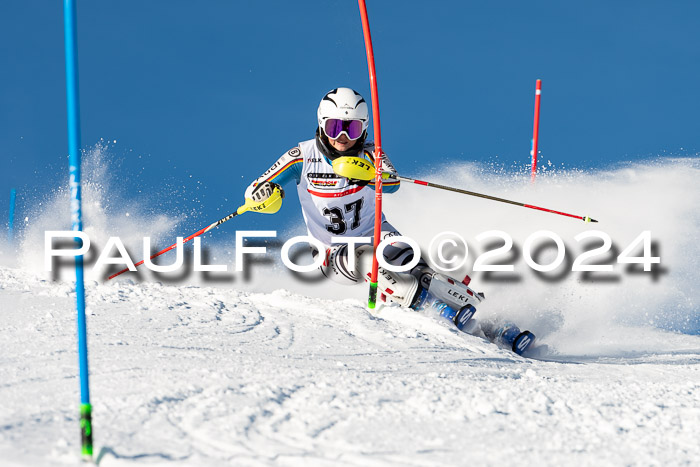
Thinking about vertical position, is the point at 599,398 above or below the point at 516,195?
below

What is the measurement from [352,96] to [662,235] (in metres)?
5.84

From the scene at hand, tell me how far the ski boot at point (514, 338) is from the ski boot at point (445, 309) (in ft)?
1.54

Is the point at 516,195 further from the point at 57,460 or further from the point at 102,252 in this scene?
the point at 57,460

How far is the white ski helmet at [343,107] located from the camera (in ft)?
21.8

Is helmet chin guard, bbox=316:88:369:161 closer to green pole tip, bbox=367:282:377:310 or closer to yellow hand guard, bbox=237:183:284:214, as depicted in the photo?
yellow hand guard, bbox=237:183:284:214

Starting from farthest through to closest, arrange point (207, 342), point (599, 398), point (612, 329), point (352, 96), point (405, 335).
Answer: point (612, 329) < point (352, 96) < point (405, 335) < point (207, 342) < point (599, 398)

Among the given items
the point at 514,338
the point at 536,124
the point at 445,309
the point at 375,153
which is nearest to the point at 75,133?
the point at 375,153

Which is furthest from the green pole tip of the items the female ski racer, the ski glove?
the ski glove

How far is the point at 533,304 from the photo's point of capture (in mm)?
8031

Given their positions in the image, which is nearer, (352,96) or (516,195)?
(352,96)

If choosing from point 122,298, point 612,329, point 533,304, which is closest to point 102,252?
point 122,298

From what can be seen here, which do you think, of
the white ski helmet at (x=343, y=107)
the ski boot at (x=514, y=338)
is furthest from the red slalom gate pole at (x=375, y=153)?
the ski boot at (x=514, y=338)

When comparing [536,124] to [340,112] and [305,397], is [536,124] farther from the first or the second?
[305,397]

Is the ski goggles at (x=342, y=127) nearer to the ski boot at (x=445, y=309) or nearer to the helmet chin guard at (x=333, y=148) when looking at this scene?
the helmet chin guard at (x=333, y=148)
